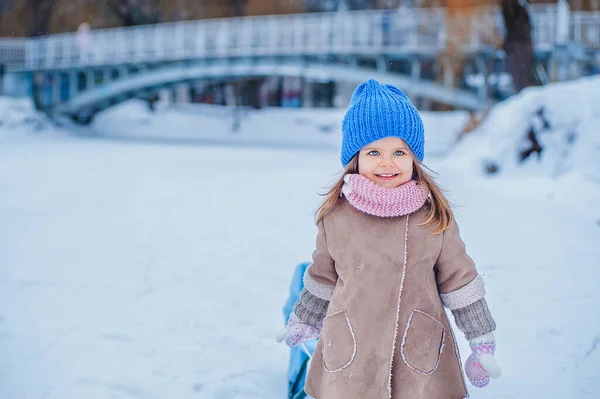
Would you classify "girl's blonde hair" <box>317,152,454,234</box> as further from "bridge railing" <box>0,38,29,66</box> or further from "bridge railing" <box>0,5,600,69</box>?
"bridge railing" <box>0,38,29,66</box>

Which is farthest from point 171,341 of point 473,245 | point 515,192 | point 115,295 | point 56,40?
point 56,40

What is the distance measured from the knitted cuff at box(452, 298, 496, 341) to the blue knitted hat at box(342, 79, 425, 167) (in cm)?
43

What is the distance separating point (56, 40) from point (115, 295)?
19.9 metres

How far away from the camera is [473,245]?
205 inches

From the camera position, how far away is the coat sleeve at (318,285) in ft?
6.06

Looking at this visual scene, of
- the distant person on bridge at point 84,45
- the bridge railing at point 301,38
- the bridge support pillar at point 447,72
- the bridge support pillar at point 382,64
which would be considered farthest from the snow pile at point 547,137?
the distant person on bridge at point 84,45

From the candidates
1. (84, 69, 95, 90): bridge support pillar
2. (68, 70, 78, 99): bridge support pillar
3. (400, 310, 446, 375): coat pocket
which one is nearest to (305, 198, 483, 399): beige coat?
(400, 310, 446, 375): coat pocket

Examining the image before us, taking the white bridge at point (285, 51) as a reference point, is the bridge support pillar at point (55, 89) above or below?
below

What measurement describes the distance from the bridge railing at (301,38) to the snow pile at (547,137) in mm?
6447

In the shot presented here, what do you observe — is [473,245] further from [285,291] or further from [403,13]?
[403,13]

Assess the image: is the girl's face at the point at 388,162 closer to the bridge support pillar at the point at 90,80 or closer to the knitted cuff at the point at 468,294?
the knitted cuff at the point at 468,294

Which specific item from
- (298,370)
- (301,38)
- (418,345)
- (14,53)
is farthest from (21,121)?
(418,345)

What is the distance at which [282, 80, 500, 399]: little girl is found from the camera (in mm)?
1725

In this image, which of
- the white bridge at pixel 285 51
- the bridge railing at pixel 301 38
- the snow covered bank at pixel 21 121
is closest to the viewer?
the bridge railing at pixel 301 38
